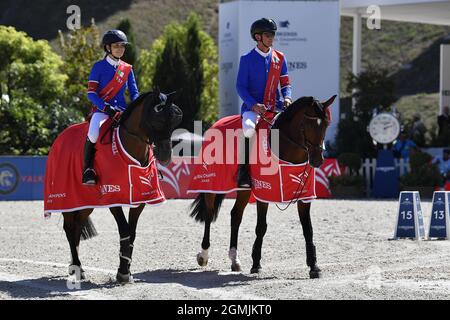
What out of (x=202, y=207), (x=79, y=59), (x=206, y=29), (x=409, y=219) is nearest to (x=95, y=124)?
(x=202, y=207)

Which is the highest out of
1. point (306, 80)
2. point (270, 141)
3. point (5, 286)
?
point (306, 80)

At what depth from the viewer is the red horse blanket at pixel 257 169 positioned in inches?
435

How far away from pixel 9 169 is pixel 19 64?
20.0 feet

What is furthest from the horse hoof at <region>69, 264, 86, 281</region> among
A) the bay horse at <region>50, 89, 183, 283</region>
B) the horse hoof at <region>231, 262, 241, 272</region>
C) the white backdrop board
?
the white backdrop board

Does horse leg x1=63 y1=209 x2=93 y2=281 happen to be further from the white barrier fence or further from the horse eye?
the white barrier fence

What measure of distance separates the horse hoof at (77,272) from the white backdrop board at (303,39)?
1828cm

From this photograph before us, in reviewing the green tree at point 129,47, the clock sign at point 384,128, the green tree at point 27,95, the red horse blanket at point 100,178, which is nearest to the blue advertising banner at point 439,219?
the red horse blanket at point 100,178

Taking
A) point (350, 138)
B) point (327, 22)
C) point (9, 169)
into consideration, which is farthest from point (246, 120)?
point (327, 22)

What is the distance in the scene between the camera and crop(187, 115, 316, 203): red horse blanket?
435 inches

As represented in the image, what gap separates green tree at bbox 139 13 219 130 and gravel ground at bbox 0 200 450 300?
68.7 feet

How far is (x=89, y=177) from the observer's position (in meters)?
10.6

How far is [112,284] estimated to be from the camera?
1020cm

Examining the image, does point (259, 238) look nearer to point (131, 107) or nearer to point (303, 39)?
point (131, 107)
